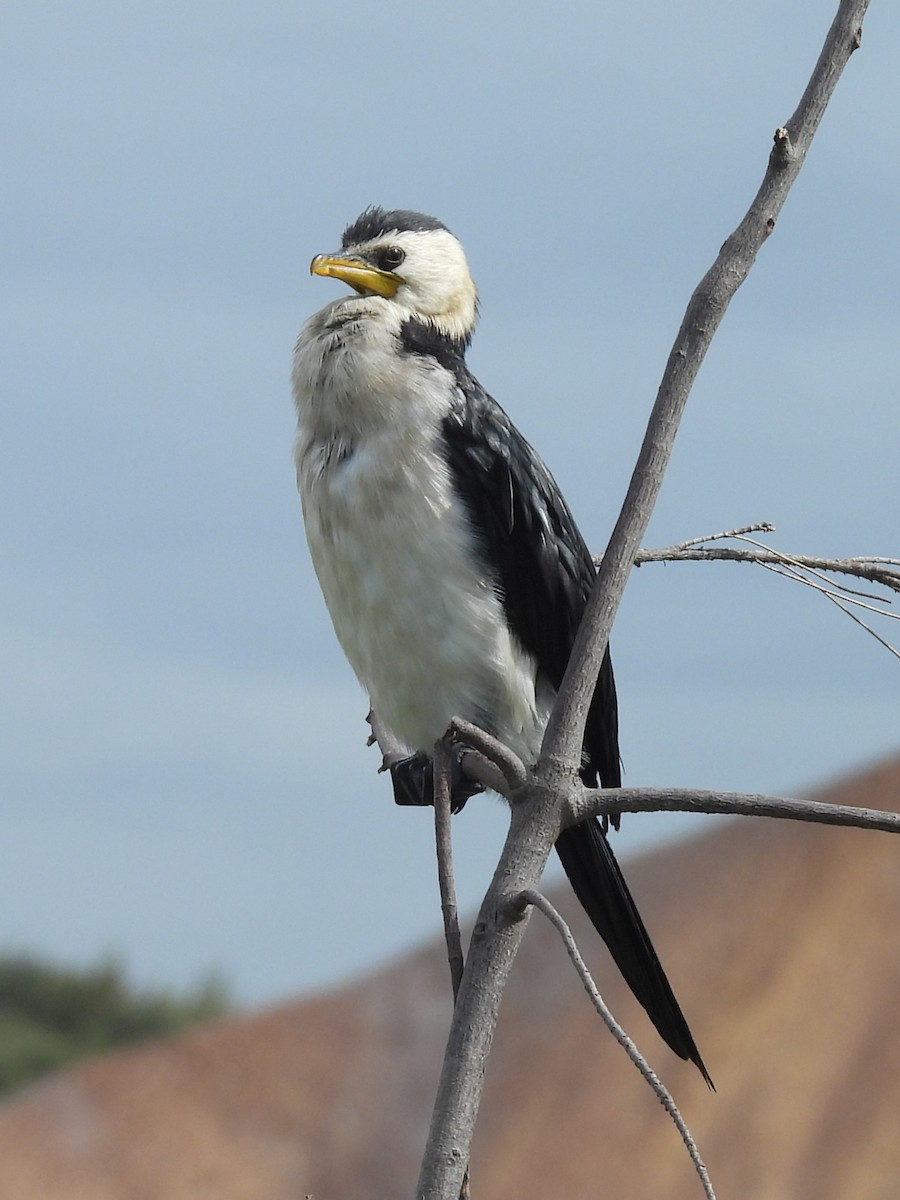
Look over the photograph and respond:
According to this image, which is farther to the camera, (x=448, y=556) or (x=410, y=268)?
(x=410, y=268)

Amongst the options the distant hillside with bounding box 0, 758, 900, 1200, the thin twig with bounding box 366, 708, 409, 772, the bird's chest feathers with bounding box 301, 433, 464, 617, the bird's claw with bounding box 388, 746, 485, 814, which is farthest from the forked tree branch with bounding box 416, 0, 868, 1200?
the distant hillside with bounding box 0, 758, 900, 1200

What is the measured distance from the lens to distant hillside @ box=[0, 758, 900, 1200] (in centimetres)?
1079

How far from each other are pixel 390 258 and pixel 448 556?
722 millimetres

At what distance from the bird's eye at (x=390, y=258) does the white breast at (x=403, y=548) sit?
201 mm

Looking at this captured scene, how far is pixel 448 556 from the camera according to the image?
2744 mm

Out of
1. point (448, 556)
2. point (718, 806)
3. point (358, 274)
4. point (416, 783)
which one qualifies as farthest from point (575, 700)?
point (358, 274)

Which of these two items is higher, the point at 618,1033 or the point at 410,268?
the point at 410,268

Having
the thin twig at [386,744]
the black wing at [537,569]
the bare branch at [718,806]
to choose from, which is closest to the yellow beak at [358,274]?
the black wing at [537,569]

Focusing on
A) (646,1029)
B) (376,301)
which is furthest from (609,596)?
(646,1029)

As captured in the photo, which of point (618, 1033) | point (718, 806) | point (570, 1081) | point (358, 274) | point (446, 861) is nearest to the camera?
point (618, 1033)

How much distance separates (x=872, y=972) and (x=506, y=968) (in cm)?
1098

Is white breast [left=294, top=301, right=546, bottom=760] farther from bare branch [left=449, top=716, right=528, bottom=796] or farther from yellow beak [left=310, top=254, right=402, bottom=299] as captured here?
bare branch [left=449, top=716, right=528, bottom=796]

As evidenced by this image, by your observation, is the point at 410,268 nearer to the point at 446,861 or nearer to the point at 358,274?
the point at 358,274

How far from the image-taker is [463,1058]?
2.00 meters
